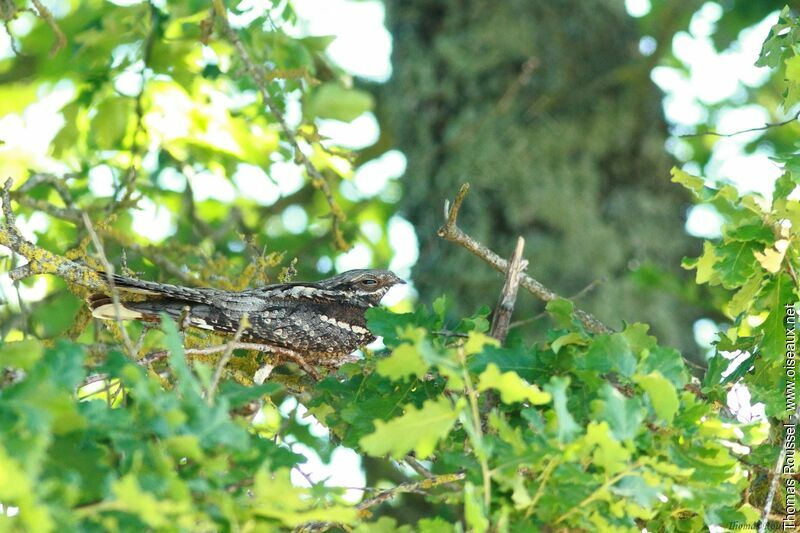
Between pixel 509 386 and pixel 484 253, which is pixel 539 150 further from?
pixel 509 386

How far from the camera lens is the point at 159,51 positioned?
520 centimetres

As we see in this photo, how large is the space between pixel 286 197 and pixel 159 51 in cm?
254

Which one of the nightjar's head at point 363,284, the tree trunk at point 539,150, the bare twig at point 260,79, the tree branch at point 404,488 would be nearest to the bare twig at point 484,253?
the tree branch at point 404,488

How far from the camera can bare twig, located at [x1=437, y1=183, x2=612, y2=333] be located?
121 inches

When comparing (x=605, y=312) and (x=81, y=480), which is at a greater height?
(x=81, y=480)

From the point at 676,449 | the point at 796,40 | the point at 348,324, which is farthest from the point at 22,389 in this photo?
the point at 796,40

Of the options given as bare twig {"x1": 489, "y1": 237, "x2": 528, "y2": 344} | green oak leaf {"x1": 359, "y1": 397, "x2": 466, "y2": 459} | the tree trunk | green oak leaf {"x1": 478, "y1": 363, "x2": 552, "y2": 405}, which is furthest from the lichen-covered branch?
the tree trunk

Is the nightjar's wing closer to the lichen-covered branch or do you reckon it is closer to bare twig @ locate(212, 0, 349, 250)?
the lichen-covered branch

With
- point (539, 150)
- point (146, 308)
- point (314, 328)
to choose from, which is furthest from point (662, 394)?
point (539, 150)

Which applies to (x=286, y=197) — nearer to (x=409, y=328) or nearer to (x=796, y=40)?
(x=796, y=40)

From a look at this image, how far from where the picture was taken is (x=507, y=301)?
293cm

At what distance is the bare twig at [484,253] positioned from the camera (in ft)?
10.1

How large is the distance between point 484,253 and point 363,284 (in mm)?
1248

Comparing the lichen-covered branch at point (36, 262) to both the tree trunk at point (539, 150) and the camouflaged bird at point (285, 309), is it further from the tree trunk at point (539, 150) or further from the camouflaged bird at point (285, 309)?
the tree trunk at point (539, 150)
